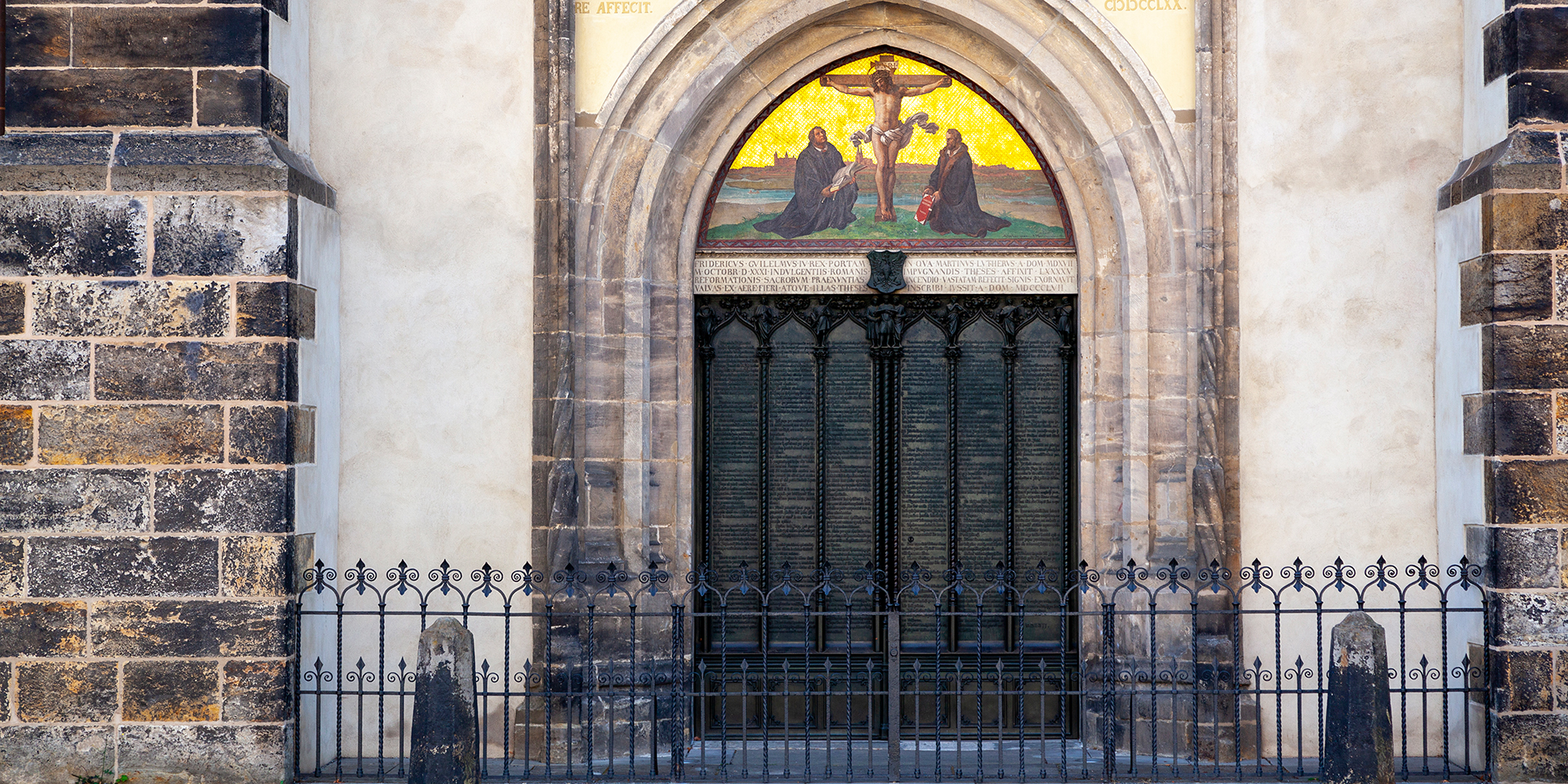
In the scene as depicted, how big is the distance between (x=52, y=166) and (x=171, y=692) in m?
2.58

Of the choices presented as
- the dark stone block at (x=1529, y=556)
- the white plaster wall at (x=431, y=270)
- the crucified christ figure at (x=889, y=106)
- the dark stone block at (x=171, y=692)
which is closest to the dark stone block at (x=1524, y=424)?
the dark stone block at (x=1529, y=556)

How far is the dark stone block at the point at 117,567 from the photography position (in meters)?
5.73

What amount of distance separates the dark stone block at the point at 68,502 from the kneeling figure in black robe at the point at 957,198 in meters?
4.53

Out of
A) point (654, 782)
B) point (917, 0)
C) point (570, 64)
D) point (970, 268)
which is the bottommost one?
point (654, 782)

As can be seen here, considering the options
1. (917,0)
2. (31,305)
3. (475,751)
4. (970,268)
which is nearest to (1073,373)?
(970,268)

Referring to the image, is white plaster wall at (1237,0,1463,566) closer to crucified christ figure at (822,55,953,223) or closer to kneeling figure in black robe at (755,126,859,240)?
crucified christ figure at (822,55,953,223)

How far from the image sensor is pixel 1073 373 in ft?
23.5

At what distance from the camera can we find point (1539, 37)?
604cm

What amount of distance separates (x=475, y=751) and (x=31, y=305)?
3073 mm

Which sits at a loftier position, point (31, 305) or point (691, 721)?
point (31, 305)

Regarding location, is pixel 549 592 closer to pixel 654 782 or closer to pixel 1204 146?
pixel 654 782

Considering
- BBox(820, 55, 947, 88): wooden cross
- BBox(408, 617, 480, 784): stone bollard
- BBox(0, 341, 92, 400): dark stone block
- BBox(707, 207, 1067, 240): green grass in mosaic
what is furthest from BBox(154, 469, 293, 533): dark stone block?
BBox(820, 55, 947, 88): wooden cross

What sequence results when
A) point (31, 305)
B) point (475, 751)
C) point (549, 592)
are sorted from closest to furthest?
point (475, 751)
point (31, 305)
point (549, 592)

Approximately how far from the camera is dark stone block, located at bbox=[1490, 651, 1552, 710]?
595 centimetres
